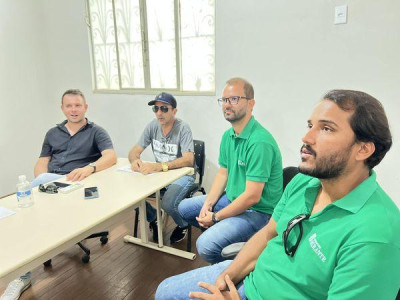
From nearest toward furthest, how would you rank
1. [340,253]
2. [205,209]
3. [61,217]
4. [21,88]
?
1. [340,253]
2. [61,217]
3. [205,209]
4. [21,88]

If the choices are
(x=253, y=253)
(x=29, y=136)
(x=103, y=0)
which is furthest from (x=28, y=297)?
(x=103, y=0)

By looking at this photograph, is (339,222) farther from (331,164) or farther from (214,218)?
(214,218)

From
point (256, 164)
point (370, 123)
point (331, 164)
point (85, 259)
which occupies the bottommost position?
point (85, 259)

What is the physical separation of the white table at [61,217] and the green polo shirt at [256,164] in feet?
1.57

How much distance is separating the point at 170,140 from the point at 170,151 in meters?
0.10

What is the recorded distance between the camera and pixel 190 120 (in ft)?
10.8

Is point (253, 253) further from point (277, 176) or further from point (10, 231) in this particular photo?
point (10, 231)

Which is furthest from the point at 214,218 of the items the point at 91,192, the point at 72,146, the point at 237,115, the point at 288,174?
the point at 72,146

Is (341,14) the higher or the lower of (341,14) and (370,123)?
the higher

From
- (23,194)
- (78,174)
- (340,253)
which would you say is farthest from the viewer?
(78,174)

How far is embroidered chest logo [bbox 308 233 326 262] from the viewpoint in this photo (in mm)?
928

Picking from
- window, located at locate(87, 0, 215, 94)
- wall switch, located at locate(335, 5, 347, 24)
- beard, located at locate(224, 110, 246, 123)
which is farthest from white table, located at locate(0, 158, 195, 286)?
wall switch, located at locate(335, 5, 347, 24)

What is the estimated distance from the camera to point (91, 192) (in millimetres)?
1806

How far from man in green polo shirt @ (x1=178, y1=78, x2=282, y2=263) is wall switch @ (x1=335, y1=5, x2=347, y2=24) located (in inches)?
44.8
